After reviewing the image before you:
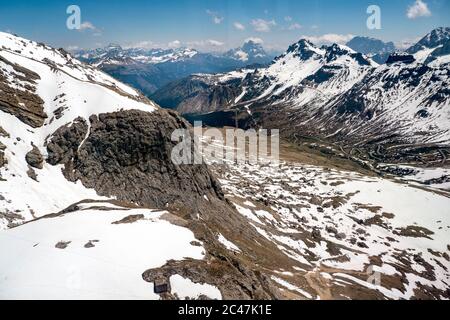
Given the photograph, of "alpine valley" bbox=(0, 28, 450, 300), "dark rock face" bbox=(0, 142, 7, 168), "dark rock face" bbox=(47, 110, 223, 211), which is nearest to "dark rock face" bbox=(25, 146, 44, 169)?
"alpine valley" bbox=(0, 28, 450, 300)

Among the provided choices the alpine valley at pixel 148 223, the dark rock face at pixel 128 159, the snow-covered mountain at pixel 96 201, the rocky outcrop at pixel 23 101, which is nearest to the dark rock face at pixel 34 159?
the snow-covered mountain at pixel 96 201

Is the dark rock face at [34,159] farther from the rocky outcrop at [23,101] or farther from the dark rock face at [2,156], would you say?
the rocky outcrop at [23,101]

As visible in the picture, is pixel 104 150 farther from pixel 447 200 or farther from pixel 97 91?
pixel 447 200

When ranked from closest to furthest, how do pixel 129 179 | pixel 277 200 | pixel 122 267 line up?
pixel 122 267 → pixel 129 179 → pixel 277 200

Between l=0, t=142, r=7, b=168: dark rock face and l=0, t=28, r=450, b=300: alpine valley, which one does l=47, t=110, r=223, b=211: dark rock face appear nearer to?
l=0, t=28, r=450, b=300: alpine valley
